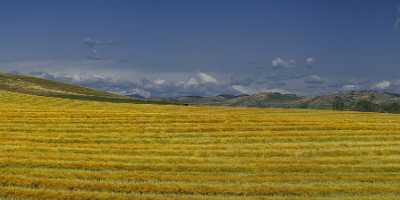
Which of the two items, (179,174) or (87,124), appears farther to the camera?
(87,124)

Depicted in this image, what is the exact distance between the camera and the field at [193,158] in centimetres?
2006

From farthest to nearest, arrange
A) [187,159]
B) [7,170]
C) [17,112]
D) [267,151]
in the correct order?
[17,112]
[267,151]
[187,159]
[7,170]

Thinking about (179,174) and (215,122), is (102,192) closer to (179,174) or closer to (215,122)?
(179,174)

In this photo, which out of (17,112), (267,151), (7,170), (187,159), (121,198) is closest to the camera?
(121,198)

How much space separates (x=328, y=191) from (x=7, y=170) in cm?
1210

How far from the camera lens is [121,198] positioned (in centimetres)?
1888

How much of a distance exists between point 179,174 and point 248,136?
35.6 feet

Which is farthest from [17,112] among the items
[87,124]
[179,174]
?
[179,174]

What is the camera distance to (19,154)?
26.2 metres

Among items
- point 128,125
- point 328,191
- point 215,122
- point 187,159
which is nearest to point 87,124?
point 128,125

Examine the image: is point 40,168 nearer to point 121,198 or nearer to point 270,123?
point 121,198

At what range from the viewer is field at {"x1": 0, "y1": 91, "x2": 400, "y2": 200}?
2006 cm

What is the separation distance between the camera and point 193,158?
85.9 ft

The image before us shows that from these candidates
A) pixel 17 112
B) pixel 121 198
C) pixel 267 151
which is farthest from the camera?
pixel 17 112
